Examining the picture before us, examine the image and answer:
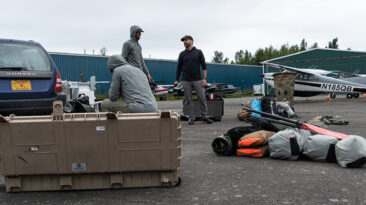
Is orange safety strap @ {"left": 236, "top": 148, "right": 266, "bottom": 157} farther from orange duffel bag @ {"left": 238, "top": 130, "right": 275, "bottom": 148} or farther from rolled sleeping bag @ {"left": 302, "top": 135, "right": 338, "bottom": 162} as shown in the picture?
rolled sleeping bag @ {"left": 302, "top": 135, "right": 338, "bottom": 162}

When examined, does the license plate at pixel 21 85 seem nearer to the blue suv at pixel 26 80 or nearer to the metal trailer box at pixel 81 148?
the blue suv at pixel 26 80

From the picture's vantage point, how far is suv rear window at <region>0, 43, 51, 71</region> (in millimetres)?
4527

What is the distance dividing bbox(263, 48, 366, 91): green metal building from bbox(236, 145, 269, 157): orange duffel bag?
1075 inches

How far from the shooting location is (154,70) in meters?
34.5

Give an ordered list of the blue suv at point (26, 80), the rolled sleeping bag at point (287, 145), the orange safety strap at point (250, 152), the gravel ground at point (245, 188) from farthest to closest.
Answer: the blue suv at point (26, 80) → the orange safety strap at point (250, 152) → the rolled sleeping bag at point (287, 145) → the gravel ground at point (245, 188)

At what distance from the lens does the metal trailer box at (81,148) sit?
245 cm

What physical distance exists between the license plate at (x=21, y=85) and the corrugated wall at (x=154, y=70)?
78.7ft

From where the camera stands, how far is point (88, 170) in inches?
100

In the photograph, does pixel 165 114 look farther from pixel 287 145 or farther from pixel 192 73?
pixel 192 73

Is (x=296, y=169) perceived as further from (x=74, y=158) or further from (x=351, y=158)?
(x=74, y=158)

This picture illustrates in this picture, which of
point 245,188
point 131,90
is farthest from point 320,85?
point 245,188

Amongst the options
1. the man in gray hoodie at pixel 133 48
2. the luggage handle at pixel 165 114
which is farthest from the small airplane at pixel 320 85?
the luggage handle at pixel 165 114

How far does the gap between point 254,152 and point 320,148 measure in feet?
2.52

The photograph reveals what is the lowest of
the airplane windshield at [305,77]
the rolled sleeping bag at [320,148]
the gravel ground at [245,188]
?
the gravel ground at [245,188]
